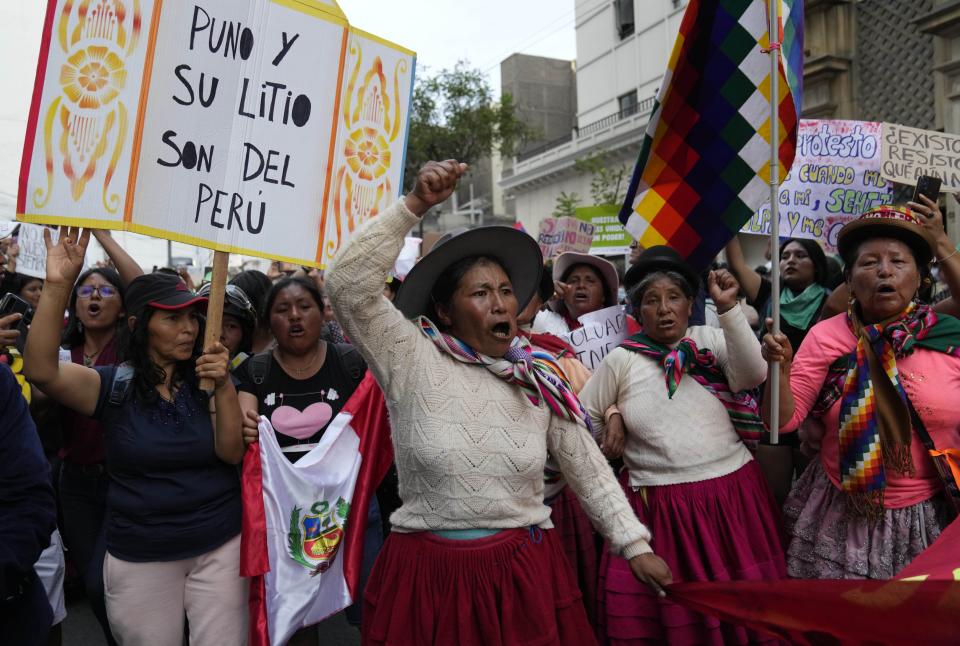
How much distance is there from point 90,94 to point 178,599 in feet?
6.39

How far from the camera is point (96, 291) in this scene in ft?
13.5

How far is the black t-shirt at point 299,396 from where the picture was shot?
3.36 meters

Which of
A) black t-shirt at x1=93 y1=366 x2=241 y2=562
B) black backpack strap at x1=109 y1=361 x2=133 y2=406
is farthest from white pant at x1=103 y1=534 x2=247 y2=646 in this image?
black backpack strap at x1=109 y1=361 x2=133 y2=406

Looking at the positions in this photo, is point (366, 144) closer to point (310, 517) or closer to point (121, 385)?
point (121, 385)

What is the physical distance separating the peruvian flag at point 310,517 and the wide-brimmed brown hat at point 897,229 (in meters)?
2.13

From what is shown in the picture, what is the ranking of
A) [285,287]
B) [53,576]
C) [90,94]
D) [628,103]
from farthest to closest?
[628,103] → [285,287] → [53,576] → [90,94]

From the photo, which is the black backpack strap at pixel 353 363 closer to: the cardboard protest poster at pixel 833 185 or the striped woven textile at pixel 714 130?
the striped woven textile at pixel 714 130

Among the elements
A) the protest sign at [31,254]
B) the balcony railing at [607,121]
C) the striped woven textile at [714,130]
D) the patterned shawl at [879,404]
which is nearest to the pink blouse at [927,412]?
the patterned shawl at [879,404]

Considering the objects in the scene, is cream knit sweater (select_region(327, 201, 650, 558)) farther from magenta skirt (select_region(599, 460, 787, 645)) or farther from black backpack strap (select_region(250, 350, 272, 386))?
black backpack strap (select_region(250, 350, 272, 386))

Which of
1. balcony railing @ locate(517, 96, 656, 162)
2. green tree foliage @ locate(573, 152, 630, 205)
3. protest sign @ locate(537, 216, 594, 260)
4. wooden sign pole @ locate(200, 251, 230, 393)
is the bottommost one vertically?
wooden sign pole @ locate(200, 251, 230, 393)

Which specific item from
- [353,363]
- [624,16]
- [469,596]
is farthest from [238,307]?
[624,16]

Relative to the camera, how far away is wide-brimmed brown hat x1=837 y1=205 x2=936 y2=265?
279 cm

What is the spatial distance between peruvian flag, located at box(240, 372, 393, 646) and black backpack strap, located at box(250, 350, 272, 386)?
372 mm

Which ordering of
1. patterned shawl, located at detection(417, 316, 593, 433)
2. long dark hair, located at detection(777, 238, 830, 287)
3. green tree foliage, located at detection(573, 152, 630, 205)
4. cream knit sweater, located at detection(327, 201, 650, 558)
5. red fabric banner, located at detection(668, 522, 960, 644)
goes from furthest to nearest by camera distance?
green tree foliage, located at detection(573, 152, 630, 205), long dark hair, located at detection(777, 238, 830, 287), patterned shawl, located at detection(417, 316, 593, 433), cream knit sweater, located at detection(327, 201, 650, 558), red fabric banner, located at detection(668, 522, 960, 644)
